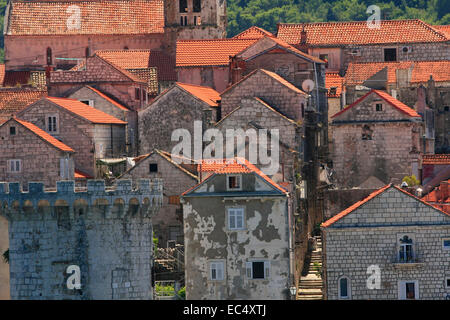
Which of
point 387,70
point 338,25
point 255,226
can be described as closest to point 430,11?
point 338,25

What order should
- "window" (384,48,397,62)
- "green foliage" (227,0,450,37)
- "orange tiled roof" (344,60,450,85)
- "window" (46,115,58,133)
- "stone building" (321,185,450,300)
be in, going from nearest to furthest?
"stone building" (321,185,450,300)
"window" (46,115,58,133)
"orange tiled roof" (344,60,450,85)
"window" (384,48,397,62)
"green foliage" (227,0,450,37)

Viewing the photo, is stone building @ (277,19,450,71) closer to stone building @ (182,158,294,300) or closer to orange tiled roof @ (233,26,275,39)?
orange tiled roof @ (233,26,275,39)

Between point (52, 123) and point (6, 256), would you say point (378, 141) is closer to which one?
point (52, 123)

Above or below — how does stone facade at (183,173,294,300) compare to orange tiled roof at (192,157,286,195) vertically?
below

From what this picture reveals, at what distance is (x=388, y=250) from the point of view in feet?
252

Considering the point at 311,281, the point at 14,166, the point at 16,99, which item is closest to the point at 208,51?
the point at 16,99

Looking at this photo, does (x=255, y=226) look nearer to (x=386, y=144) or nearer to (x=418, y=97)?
(x=386, y=144)

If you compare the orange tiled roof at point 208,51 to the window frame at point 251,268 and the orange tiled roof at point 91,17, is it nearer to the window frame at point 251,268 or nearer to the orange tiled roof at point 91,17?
the orange tiled roof at point 91,17

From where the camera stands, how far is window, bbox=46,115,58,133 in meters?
88.4

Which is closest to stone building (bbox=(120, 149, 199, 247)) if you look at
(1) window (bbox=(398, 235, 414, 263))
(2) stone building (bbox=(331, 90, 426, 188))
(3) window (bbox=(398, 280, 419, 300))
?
(2) stone building (bbox=(331, 90, 426, 188))

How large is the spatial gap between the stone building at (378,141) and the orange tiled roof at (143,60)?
59.2 feet

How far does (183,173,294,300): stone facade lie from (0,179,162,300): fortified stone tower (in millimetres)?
2447

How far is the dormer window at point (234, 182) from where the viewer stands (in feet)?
250
